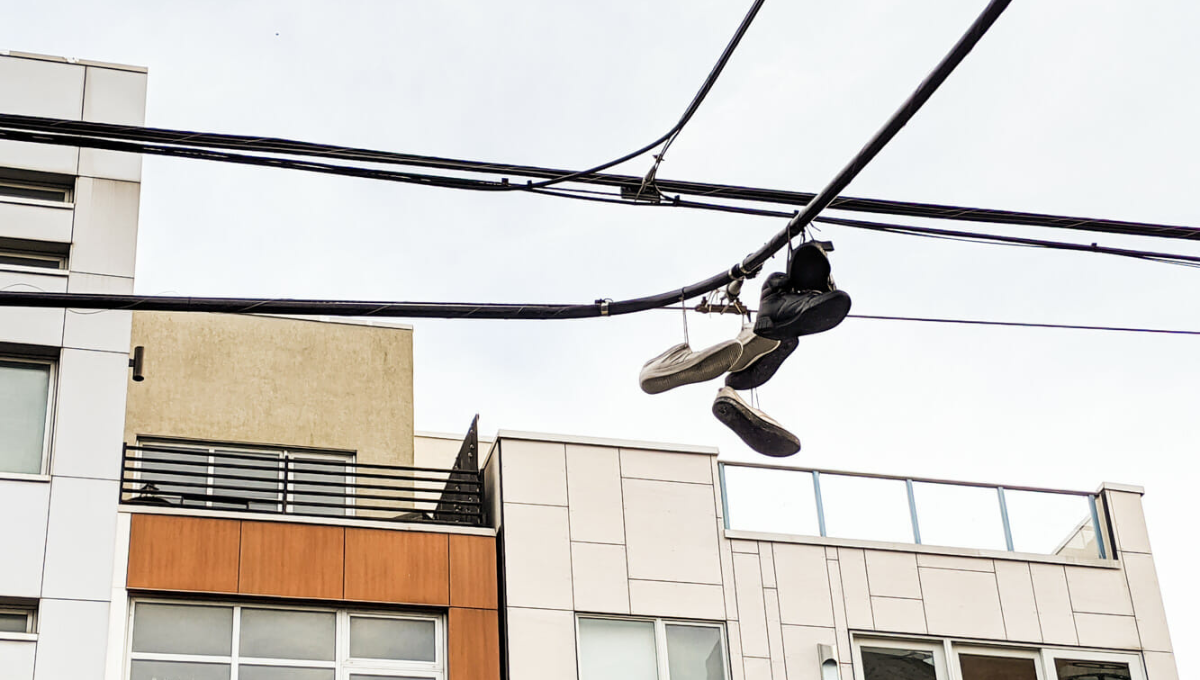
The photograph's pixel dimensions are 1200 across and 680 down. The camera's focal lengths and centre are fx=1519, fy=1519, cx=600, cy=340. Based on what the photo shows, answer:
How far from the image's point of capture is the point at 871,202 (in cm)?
929

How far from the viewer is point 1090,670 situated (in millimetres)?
15711

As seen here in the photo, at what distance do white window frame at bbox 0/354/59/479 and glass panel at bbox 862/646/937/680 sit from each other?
26.5 feet

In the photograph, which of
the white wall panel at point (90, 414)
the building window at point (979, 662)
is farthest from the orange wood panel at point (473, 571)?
the building window at point (979, 662)

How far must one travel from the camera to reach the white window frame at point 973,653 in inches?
598

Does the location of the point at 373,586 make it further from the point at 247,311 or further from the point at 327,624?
the point at 247,311

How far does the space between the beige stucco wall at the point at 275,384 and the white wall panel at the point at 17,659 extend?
18.5 ft

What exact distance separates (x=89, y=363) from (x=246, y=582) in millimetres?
2658

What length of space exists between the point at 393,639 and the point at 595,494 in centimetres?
244

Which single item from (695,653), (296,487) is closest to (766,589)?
(695,653)

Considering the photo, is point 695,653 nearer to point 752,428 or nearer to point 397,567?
point 397,567

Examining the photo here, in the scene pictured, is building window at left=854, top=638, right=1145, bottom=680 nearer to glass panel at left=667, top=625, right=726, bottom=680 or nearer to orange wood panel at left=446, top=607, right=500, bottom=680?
glass panel at left=667, top=625, right=726, bottom=680

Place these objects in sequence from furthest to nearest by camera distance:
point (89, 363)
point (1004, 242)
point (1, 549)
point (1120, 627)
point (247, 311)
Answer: point (1120, 627), point (89, 363), point (1, 549), point (1004, 242), point (247, 311)

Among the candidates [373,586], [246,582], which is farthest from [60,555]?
[373,586]

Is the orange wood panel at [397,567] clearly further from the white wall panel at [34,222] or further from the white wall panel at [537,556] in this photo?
the white wall panel at [34,222]
